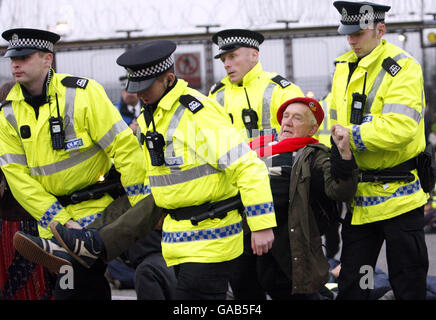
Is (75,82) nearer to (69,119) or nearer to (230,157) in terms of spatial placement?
(69,119)

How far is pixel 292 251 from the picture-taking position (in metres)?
4.41

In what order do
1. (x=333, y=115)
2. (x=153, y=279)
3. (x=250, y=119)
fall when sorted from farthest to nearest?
(x=250, y=119) → (x=153, y=279) → (x=333, y=115)

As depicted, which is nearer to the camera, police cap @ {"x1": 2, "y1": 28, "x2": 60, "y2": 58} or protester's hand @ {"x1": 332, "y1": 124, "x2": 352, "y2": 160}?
protester's hand @ {"x1": 332, "y1": 124, "x2": 352, "y2": 160}

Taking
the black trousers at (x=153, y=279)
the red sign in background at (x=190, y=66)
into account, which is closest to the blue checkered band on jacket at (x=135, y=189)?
the black trousers at (x=153, y=279)

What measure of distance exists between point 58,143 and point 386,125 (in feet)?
6.26

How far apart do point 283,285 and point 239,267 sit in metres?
0.33

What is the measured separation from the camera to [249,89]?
5.76 meters

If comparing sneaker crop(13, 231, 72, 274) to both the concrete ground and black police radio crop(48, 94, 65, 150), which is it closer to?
black police radio crop(48, 94, 65, 150)

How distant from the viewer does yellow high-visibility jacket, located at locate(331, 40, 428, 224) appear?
4.20 metres

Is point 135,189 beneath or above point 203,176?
beneath

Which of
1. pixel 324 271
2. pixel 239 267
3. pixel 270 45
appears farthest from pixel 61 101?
pixel 270 45

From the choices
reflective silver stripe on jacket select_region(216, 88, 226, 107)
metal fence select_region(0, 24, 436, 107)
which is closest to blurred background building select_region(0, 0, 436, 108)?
metal fence select_region(0, 24, 436, 107)

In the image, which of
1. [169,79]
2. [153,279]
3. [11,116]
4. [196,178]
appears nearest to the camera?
[196,178]

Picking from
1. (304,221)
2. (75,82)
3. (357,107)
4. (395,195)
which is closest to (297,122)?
(357,107)
